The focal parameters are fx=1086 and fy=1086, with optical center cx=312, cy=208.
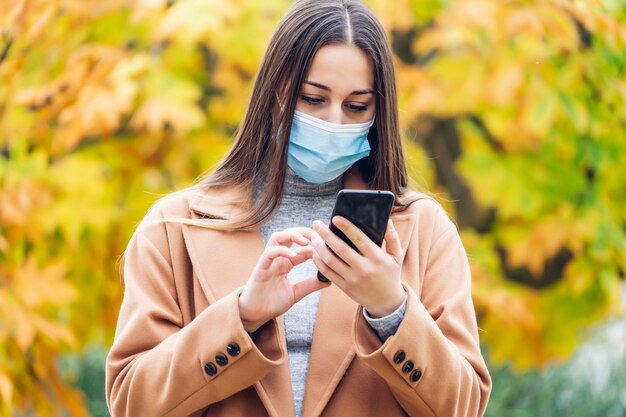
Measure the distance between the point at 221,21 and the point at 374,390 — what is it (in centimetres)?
316

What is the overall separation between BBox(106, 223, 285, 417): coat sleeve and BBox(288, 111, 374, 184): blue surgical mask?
376mm

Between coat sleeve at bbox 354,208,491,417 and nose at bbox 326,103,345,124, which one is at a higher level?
nose at bbox 326,103,345,124

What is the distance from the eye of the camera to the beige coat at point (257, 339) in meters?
2.12

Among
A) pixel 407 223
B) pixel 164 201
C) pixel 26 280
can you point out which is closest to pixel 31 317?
pixel 26 280

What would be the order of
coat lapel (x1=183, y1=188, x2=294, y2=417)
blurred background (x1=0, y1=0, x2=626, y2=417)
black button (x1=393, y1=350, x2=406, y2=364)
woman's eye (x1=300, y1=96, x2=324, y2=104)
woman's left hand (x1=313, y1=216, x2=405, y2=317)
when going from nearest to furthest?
woman's left hand (x1=313, y1=216, x2=405, y2=317) → black button (x1=393, y1=350, x2=406, y2=364) → coat lapel (x1=183, y1=188, x2=294, y2=417) → woman's eye (x1=300, y1=96, x2=324, y2=104) → blurred background (x1=0, y1=0, x2=626, y2=417)

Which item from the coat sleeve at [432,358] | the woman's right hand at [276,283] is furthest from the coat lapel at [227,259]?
the coat sleeve at [432,358]

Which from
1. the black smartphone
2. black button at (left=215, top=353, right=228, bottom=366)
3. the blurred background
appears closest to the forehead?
the black smartphone

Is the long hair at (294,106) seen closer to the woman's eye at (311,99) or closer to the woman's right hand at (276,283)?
the woman's eye at (311,99)

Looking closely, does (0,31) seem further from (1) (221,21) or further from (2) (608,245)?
(2) (608,245)

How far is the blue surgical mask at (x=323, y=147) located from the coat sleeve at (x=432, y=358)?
0.32 metres

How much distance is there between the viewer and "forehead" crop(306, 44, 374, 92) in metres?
2.29

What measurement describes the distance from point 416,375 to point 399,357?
5cm

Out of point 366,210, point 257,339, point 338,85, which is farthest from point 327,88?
point 257,339

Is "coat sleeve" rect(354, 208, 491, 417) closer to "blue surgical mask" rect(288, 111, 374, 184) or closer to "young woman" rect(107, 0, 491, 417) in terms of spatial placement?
"young woman" rect(107, 0, 491, 417)
